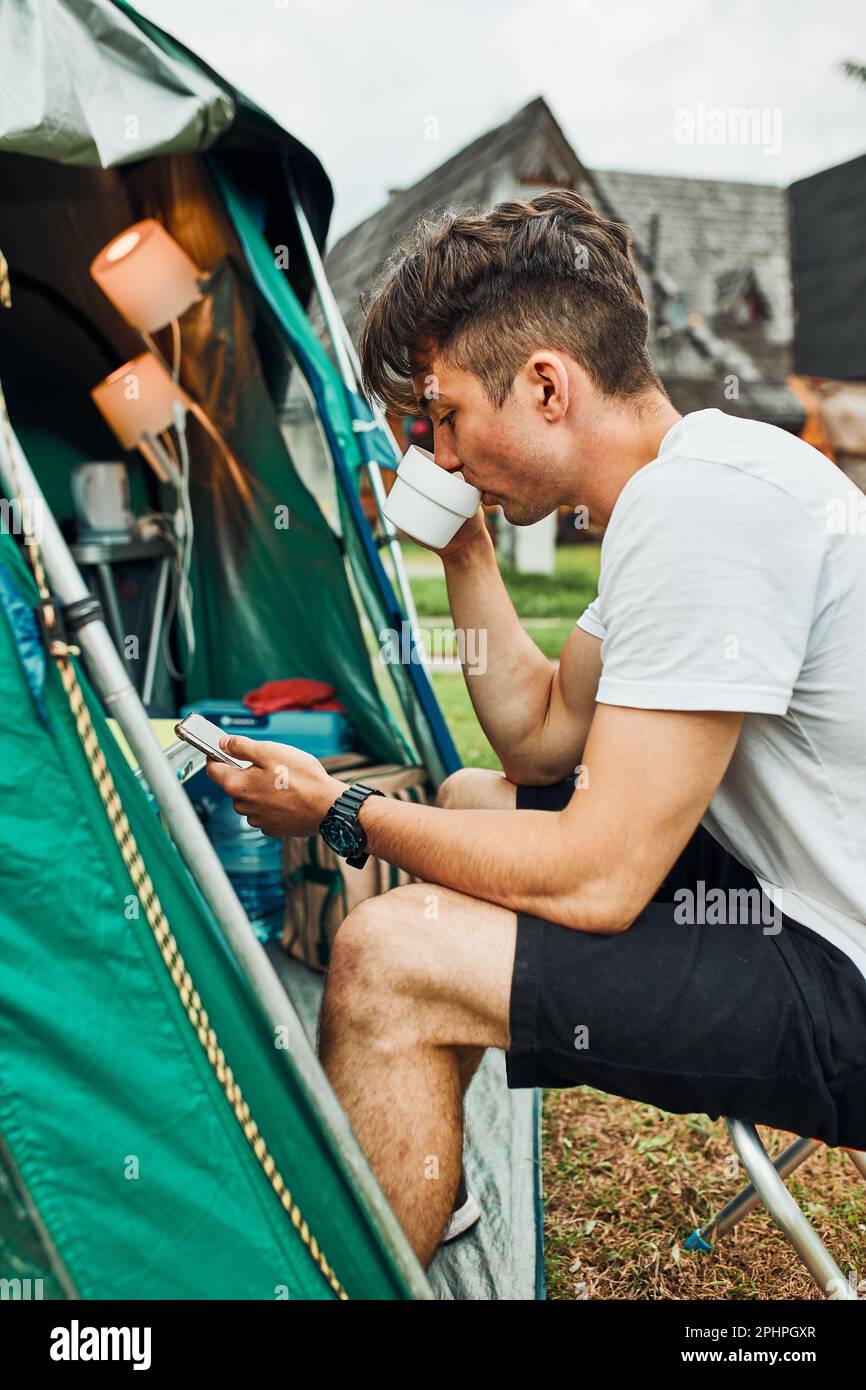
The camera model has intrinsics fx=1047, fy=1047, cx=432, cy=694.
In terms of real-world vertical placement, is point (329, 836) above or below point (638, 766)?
below

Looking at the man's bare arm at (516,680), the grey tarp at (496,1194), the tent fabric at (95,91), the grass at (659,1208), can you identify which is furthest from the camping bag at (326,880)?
the tent fabric at (95,91)

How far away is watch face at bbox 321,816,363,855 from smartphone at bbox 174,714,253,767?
0.16m

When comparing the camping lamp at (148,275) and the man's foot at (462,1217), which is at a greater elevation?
the camping lamp at (148,275)

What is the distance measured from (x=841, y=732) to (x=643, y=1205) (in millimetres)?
1185

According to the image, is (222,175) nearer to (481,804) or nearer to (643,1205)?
(481,804)

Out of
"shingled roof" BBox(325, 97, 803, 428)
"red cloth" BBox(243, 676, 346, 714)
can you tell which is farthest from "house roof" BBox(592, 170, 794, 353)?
"red cloth" BBox(243, 676, 346, 714)

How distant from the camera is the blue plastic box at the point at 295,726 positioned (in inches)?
116

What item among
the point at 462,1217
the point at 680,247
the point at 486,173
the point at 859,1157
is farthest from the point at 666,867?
the point at 680,247

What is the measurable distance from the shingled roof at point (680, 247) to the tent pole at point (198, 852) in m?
13.7

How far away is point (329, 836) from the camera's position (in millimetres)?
1404

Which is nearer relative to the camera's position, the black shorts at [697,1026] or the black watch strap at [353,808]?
the black shorts at [697,1026]

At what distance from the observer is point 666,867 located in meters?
1.22

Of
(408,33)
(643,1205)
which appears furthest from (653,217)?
(643,1205)

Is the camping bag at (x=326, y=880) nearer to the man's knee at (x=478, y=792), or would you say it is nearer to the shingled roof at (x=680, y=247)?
the man's knee at (x=478, y=792)
